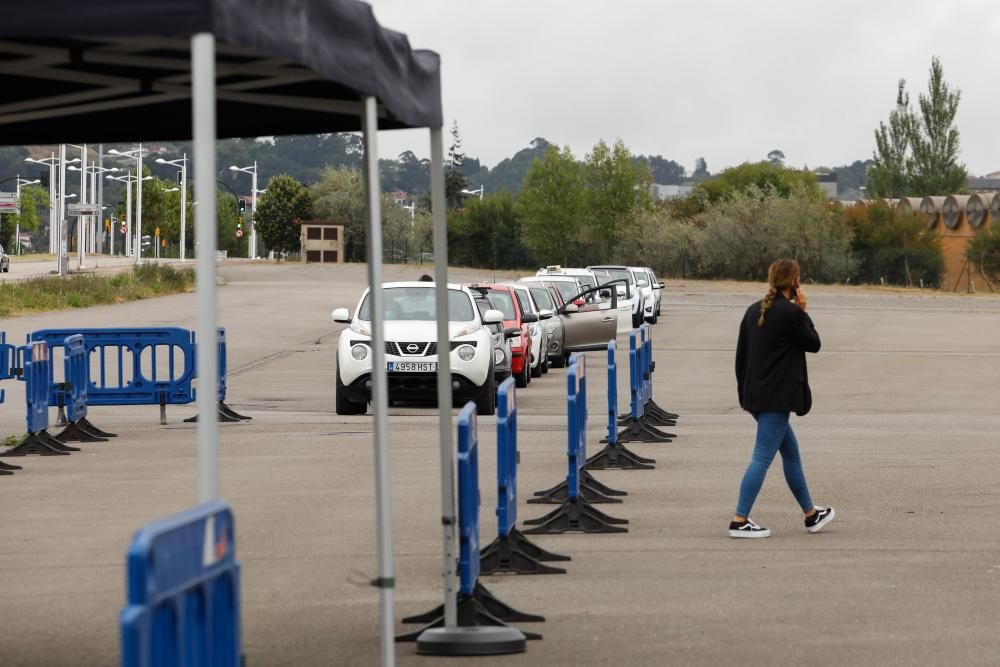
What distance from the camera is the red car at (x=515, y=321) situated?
2553 cm

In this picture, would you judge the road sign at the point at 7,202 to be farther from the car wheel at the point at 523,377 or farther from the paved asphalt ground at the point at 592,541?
the paved asphalt ground at the point at 592,541

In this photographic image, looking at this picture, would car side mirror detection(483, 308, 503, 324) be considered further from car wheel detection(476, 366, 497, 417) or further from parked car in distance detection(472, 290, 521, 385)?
parked car in distance detection(472, 290, 521, 385)

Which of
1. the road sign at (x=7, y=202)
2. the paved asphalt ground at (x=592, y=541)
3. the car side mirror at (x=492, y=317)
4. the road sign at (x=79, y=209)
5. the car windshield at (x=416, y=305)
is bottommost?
the paved asphalt ground at (x=592, y=541)

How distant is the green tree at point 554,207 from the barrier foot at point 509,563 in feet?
278

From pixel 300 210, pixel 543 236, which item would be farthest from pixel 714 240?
pixel 300 210

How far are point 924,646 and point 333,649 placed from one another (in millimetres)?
2706

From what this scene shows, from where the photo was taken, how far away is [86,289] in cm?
5059

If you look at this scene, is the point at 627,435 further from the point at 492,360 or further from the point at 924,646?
the point at 924,646

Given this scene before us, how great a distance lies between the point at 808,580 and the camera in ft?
30.6

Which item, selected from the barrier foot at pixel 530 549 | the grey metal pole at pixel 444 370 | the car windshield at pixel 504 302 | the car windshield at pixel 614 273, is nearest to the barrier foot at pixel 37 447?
the barrier foot at pixel 530 549

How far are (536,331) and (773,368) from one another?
17164 mm

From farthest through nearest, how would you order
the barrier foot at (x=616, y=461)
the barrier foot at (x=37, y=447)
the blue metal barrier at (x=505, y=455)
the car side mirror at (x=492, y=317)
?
the car side mirror at (x=492, y=317) < the barrier foot at (x=37, y=447) < the barrier foot at (x=616, y=461) < the blue metal barrier at (x=505, y=455)

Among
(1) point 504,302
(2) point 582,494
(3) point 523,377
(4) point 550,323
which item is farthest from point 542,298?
(2) point 582,494

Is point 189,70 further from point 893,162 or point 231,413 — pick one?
point 893,162
